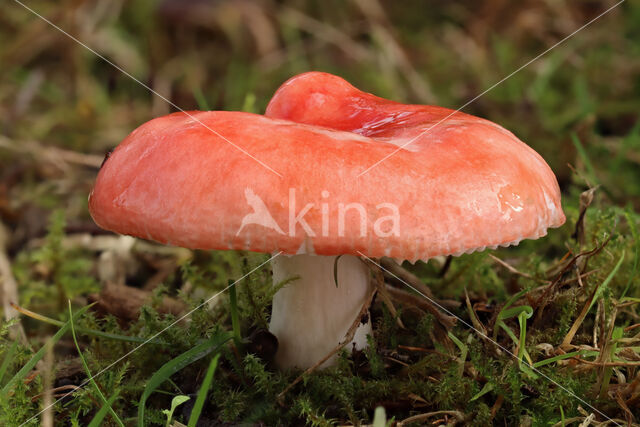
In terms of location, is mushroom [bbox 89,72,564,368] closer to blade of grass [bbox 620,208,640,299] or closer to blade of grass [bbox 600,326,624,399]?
blade of grass [bbox 600,326,624,399]

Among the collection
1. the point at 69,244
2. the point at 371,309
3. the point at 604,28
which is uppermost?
the point at 604,28

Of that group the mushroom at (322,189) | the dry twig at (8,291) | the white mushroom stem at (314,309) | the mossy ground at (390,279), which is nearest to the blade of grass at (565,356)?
the mossy ground at (390,279)

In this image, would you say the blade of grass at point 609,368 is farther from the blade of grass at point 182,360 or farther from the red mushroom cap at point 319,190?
the blade of grass at point 182,360

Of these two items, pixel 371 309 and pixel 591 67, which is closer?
pixel 371 309

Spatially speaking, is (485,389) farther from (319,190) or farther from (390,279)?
(319,190)

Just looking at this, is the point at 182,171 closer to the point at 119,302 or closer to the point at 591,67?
the point at 119,302

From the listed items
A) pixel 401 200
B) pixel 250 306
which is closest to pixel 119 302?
pixel 250 306

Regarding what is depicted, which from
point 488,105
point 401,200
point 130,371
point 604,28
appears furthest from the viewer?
point 604,28
